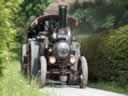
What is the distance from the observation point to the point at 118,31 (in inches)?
674

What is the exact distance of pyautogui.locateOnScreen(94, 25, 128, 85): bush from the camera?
1656cm

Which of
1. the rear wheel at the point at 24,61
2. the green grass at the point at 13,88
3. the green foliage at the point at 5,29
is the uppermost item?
the green foliage at the point at 5,29

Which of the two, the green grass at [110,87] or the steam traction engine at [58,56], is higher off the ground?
the steam traction engine at [58,56]

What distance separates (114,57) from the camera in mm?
16922

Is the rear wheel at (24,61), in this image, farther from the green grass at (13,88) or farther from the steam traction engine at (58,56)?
the green grass at (13,88)

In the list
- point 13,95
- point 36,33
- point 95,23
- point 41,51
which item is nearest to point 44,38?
point 41,51

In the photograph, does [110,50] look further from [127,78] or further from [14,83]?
[14,83]

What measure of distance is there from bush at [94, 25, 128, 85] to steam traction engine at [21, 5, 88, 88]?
3.01 ft

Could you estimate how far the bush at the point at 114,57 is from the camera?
54.3 ft

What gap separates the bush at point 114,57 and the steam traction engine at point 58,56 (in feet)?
3.01

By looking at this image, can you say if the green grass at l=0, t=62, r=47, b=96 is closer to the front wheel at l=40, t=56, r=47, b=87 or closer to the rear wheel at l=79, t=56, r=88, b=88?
the front wheel at l=40, t=56, r=47, b=87

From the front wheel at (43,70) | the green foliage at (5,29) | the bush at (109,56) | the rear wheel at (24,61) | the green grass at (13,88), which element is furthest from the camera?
the rear wheel at (24,61)

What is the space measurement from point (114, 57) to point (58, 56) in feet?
5.80

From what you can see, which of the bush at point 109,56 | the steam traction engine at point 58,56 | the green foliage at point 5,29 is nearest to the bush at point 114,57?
the bush at point 109,56
